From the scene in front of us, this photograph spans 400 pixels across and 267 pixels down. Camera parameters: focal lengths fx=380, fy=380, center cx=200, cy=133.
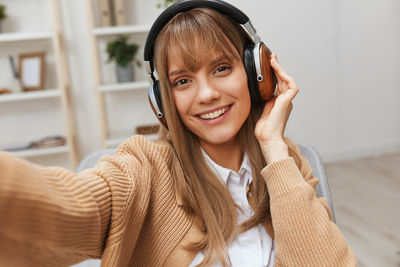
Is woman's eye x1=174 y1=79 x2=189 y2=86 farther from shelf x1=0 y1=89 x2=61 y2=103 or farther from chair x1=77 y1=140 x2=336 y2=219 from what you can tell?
shelf x1=0 y1=89 x2=61 y2=103

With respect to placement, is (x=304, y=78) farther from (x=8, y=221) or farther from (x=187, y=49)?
(x=8, y=221)

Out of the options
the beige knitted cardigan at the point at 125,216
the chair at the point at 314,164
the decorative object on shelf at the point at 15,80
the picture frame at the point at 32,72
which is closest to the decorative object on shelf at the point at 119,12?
the picture frame at the point at 32,72

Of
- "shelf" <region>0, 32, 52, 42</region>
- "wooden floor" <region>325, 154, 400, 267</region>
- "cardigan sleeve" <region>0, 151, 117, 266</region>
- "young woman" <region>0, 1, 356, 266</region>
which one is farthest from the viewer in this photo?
"shelf" <region>0, 32, 52, 42</region>

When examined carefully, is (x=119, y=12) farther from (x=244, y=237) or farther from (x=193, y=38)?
(x=244, y=237)

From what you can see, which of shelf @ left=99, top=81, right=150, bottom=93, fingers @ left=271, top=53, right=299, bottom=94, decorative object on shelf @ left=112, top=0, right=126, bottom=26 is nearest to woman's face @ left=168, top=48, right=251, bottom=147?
fingers @ left=271, top=53, right=299, bottom=94

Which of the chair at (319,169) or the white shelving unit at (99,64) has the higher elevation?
the white shelving unit at (99,64)

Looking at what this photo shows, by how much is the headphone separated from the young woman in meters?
0.01

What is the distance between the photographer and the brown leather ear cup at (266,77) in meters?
0.95

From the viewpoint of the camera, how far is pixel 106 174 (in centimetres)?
70

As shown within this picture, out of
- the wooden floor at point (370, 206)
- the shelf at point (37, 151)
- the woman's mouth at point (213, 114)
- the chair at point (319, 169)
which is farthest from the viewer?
the shelf at point (37, 151)

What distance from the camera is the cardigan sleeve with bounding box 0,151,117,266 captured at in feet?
1.45

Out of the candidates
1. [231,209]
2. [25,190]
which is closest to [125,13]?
[231,209]

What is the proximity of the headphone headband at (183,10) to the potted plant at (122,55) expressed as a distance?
2.14 metres

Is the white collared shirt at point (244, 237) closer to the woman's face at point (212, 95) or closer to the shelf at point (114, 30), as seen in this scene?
→ the woman's face at point (212, 95)
